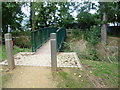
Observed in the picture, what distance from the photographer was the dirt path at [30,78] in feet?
8.03

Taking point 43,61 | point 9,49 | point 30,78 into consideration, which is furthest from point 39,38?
point 30,78

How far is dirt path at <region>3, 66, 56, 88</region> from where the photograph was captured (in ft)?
8.03

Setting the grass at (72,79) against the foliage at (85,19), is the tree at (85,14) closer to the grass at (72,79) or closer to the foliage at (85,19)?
the foliage at (85,19)

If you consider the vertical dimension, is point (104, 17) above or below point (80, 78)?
above

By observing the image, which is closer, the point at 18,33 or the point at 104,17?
the point at 104,17

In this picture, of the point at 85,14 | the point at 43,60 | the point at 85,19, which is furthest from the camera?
the point at 85,19

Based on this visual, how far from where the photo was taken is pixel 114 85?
2.59 metres

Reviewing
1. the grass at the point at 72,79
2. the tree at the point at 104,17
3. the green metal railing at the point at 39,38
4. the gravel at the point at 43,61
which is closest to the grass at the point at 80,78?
the grass at the point at 72,79

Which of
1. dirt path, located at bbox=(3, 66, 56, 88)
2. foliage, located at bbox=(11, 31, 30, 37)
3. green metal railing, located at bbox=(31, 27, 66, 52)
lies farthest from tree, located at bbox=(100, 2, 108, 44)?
dirt path, located at bbox=(3, 66, 56, 88)

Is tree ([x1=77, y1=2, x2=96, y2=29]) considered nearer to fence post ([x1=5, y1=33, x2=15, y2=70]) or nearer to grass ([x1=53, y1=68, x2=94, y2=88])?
grass ([x1=53, y1=68, x2=94, y2=88])

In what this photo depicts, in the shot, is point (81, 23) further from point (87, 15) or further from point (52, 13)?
point (52, 13)

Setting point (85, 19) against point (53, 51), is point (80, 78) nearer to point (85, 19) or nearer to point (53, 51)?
point (53, 51)

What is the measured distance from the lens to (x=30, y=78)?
8.89 feet

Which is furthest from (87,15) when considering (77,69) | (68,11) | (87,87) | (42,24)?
(87,87)
